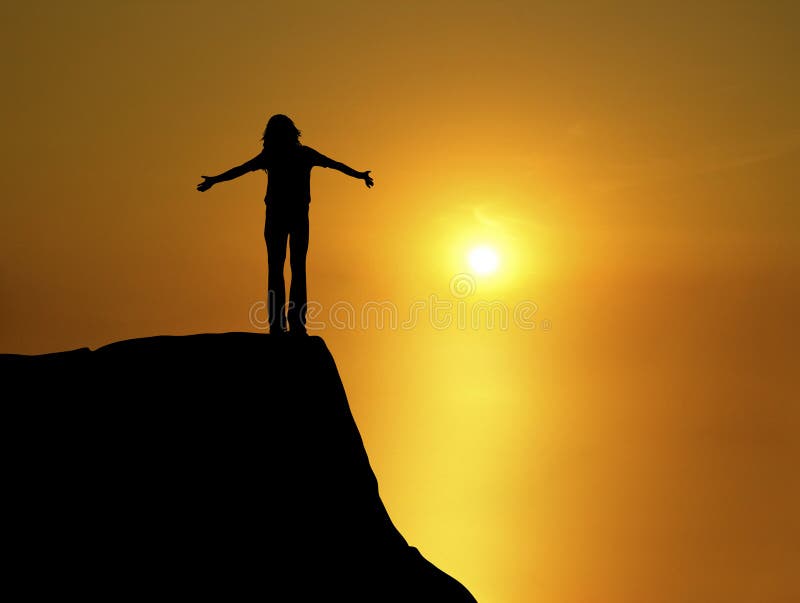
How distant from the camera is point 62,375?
17000 millimetres

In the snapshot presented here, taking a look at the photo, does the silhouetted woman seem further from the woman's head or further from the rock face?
the rock face

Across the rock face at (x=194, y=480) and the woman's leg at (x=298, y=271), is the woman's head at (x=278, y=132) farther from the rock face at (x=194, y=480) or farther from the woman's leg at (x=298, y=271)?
the rock face at (x=194, y=480)

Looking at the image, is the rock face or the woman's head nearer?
the rock face

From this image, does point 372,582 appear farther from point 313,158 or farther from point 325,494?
point 313,158

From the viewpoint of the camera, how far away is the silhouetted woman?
65.7 ft

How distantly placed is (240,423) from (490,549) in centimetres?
10374

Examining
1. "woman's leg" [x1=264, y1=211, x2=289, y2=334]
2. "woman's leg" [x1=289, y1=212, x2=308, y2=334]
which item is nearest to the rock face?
"woman's leg" [x1=289, y1=212, x2=308, y2=334]

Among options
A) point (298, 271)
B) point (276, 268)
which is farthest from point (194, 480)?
point (298, 271)

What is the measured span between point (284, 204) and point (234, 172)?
119 centimetres

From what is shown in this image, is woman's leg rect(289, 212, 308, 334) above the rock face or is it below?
above

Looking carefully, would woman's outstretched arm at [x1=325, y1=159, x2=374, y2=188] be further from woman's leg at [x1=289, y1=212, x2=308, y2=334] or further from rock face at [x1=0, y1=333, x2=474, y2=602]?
rock face at [x1=0, y1=333, x2=474, y2=602]

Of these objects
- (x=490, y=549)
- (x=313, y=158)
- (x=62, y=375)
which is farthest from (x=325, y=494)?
(x=490, y=549)

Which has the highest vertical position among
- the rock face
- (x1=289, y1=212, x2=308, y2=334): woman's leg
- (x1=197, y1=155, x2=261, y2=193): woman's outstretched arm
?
(x1=197, y1=155, x2=261, y2=193): woman's outstretched arm

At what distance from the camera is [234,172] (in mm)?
20234
